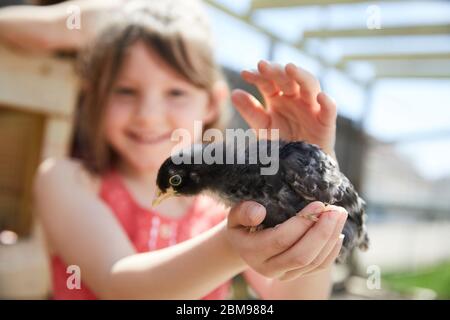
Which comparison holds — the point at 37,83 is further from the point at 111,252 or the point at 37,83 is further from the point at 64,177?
the point at 111,252

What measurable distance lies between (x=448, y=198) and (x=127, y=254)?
2.61 meters

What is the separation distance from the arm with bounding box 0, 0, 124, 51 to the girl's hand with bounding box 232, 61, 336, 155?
0.59 meters

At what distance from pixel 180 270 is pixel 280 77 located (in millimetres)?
294

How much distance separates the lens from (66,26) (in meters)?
1.14

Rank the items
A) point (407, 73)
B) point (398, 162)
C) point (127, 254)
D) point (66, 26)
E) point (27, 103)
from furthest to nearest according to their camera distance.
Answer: point (398, 162), point (407, 73), point (27, 103), point (66, 26), point (127, 254)

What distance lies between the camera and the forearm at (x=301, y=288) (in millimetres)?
736

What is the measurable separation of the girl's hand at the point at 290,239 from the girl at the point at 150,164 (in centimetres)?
6

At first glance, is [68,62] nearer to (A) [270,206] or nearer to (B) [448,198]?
(A) [270,206]

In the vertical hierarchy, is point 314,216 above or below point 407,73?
below

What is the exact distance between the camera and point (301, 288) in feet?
2.46

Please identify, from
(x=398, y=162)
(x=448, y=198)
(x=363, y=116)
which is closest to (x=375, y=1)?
(x=363, y=116)

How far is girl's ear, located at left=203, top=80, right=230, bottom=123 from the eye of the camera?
1.04 metres

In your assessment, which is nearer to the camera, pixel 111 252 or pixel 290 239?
pixel 290 239

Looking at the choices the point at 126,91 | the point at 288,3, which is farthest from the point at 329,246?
the point at 288,3
